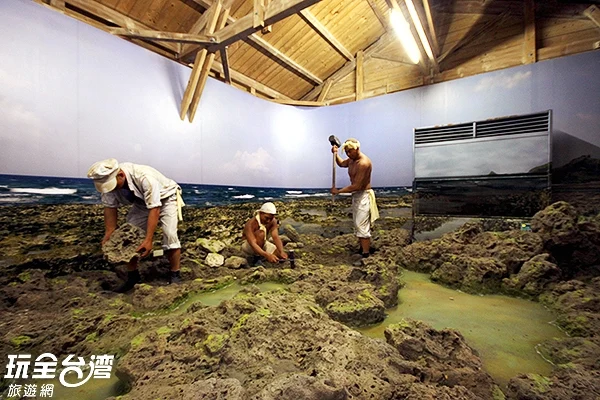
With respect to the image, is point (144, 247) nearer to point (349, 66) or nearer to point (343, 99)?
point (343, 99)

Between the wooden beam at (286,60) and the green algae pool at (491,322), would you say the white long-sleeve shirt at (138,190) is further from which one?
the wooden beam at (286,60)

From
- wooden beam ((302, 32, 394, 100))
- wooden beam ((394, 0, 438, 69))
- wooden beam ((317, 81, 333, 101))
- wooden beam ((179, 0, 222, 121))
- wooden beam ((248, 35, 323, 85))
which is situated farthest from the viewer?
wooden beam ((317, 81, 333, 101))

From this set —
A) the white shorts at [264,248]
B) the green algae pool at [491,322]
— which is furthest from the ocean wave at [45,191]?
the green algae pool at [491,322]

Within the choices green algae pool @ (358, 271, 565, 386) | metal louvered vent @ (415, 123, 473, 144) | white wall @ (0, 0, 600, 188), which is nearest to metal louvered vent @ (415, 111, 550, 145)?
metal louvered vent @ (415, 123, 473, 144)

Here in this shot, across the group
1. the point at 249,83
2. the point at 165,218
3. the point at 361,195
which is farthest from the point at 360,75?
the point at 165,218

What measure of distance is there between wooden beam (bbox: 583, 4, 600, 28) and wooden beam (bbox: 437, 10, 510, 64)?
1.09 m

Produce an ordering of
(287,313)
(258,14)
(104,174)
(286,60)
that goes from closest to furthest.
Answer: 1. (287,313)
2. (104,174)
3. (258,14)
4. (286,60)

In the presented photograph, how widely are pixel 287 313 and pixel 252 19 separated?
12.6ft

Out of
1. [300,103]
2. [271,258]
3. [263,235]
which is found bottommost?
[271,258]

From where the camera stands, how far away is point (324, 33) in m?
5.39

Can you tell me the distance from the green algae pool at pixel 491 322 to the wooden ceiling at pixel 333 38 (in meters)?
3.71

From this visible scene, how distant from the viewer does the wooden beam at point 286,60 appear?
4.98 m

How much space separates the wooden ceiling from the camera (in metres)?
3.76

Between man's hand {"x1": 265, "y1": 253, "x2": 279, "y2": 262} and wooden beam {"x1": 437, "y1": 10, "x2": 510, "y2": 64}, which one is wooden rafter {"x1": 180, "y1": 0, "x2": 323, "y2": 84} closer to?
wooden beam {"x1": 437, "y1": 10, "x2": 510, "y2": 64}
